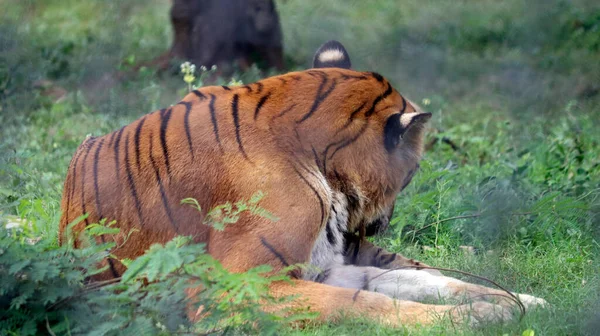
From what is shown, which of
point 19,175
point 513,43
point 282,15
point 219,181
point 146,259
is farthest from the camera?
point 282,15

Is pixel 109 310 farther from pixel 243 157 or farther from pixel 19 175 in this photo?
pixel 19 175

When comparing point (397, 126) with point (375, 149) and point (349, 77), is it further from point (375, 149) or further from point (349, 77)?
point (349, 77)

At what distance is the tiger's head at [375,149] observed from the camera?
285 cm

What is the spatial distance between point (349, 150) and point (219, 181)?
1.59ft

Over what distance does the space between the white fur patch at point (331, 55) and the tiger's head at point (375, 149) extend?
0.63 feet

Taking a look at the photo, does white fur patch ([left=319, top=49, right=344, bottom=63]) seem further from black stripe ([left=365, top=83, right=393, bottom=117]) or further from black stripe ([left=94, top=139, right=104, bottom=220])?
black stripe ([left=94, top=139, right=104, bottom=220])

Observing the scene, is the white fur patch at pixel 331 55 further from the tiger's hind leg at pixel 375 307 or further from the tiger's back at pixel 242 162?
the tiger's hind leg at pixel 375 307

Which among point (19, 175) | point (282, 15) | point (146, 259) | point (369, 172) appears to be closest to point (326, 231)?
point (369, 172)

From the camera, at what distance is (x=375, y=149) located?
9.48 feet

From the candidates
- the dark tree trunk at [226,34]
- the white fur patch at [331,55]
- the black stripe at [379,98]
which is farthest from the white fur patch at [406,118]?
the dark tree trunk at [226,34]

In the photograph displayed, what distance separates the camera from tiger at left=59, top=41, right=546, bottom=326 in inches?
102

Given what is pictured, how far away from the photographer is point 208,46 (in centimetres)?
A: 637

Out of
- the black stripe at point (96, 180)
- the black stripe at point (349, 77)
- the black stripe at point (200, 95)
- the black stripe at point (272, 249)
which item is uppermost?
the black stripe at point (349, 77)

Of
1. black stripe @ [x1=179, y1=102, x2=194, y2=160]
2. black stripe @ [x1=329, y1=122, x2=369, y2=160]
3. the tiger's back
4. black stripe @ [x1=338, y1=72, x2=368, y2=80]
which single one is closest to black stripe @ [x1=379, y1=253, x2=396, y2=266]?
the tiger's back
